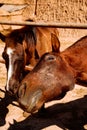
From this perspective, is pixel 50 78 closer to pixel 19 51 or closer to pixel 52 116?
pixel 19 51

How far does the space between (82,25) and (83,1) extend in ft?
31.8

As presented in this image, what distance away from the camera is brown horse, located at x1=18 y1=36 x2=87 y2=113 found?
3.82 m

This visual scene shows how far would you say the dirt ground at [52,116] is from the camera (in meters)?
6.20

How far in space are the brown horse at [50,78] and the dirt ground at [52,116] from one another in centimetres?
208

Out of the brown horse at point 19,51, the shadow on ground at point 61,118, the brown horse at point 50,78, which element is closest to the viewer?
the brown horse at point 50,78

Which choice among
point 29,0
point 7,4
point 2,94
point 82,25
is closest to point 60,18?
point 29,0

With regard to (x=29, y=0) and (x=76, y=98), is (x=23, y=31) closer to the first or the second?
(x=76, y=98)

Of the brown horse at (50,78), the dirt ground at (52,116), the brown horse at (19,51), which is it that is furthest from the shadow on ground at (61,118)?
the brown horse at (50,78)

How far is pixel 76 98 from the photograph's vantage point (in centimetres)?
767

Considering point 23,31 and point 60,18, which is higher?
point 23,31

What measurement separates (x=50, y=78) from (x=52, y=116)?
2.92 m

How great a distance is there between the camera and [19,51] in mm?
5805

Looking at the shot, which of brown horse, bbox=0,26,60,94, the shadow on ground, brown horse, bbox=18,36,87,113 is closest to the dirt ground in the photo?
the shadow on ground

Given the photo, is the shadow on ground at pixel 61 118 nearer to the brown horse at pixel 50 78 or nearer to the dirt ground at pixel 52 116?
the dirt ground at pixel 52 116
